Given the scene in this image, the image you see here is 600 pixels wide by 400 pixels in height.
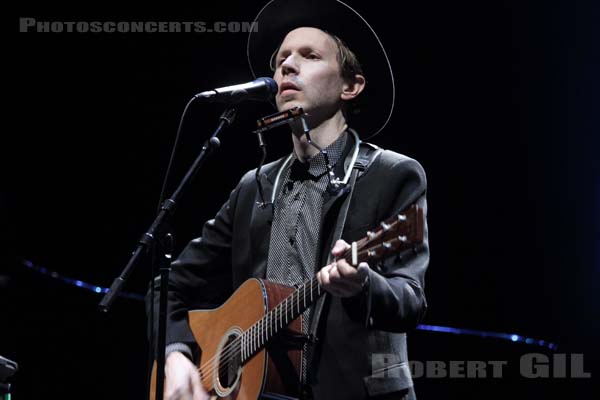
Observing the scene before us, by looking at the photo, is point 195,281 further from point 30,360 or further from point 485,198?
point 485,198

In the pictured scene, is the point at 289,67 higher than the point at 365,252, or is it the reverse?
the point at 289,67

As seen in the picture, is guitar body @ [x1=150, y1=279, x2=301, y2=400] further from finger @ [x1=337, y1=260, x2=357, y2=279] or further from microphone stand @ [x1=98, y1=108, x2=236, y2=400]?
finger @ [x1=337, y1=260, x2=357, y2=279]

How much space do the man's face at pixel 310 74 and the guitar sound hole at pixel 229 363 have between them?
3.26 ft

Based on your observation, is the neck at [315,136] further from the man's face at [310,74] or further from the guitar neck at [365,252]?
the guitar neck at [365,252]

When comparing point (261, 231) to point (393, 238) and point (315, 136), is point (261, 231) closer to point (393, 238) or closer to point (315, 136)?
point (315, 136)

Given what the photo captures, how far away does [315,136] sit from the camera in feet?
10.2

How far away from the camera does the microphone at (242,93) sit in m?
2.71

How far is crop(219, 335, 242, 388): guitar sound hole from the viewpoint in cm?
272

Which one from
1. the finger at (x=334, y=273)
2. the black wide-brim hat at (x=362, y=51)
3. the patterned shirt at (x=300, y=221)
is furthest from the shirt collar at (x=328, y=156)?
the finger at (x=334, y=273)

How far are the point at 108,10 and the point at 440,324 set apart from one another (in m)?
3.21

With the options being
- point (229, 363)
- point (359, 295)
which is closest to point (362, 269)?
point (359, 295)

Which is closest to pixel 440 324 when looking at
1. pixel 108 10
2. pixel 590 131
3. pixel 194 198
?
pixel 590 131

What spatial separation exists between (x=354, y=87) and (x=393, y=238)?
4.09 ft

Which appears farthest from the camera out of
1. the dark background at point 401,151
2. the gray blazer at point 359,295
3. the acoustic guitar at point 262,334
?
the dark background at point 401,151
